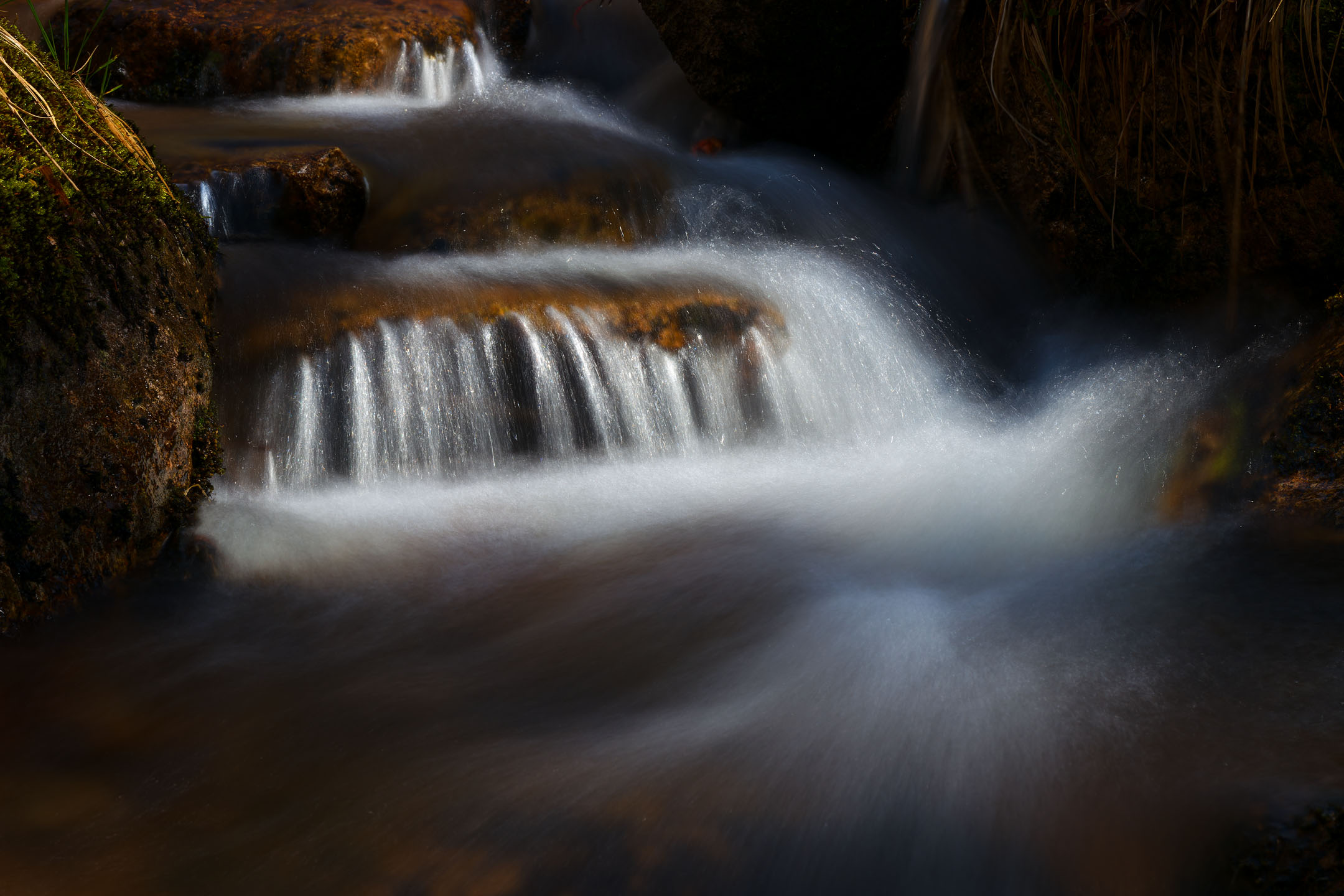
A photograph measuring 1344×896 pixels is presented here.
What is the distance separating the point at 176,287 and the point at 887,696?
2.47m

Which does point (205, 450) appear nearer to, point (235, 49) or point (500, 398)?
point (500, 398)

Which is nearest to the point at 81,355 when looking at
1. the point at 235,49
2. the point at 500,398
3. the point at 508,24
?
the point at 500,398

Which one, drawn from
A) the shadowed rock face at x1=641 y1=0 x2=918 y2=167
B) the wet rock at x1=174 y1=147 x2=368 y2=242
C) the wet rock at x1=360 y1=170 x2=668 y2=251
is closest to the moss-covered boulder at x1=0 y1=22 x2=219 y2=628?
the wet rock at x1=174 y1=147 x2=368 y2=242

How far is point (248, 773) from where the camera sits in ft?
6.98

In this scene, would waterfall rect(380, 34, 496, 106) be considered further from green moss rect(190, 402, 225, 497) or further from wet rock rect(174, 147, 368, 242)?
green moss rect(190, 402, 225, 497)

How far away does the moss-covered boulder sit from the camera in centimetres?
265

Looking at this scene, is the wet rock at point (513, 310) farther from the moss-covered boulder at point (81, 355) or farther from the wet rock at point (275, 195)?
the wet rock at point (275, 195)

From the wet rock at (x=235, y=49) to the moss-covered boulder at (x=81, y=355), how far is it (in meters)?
3.93

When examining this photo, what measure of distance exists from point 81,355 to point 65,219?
1.25 ft

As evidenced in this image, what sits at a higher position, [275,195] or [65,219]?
[275,195]

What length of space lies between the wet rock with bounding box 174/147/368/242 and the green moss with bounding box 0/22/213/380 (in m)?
1.47

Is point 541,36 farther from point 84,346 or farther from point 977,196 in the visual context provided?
point 84,346

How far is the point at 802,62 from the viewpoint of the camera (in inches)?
227

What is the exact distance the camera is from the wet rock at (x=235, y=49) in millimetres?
6797
